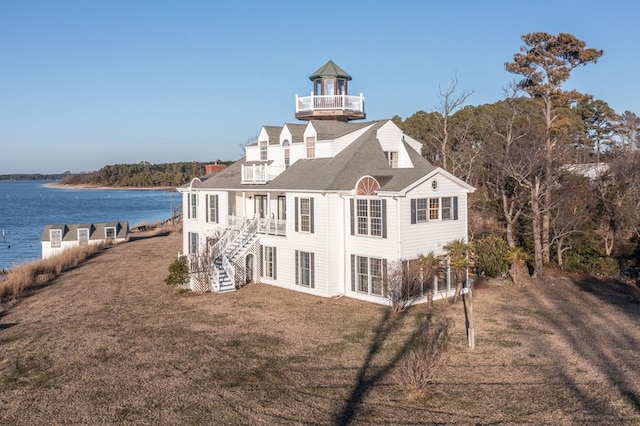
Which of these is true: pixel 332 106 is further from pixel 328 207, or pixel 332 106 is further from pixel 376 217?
pixel 376 217

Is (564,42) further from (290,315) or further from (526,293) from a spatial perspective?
(290,315)

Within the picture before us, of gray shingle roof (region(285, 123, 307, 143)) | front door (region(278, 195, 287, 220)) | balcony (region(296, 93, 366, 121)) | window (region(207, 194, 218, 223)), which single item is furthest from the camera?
window (region(207, 194, 218, 223))

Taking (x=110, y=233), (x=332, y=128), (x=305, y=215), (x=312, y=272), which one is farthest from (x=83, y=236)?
(x=312, y=272)

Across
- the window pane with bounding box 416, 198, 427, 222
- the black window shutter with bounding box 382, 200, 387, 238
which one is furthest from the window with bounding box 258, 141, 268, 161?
the window pane with bounding box 416, 198, 427, 222

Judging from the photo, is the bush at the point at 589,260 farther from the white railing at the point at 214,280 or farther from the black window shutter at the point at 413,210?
the white railing at the point at 214,280

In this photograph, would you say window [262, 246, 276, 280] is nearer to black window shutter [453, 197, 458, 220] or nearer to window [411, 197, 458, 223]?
window [411, 197, 458, 223]

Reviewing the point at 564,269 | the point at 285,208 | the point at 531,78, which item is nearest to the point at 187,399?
the point at 285,208
